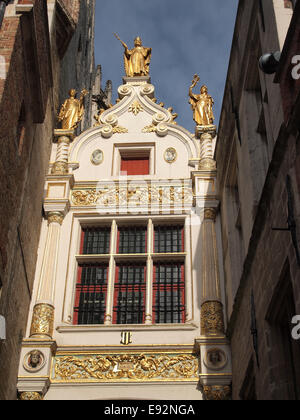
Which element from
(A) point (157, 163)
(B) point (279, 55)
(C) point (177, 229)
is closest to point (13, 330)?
(C) point (177, 229)

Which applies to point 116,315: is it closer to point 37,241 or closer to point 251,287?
point 37,241

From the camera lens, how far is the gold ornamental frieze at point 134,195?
1553cm

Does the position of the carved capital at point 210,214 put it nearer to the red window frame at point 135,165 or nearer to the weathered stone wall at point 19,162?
the red window frame at point 135,165

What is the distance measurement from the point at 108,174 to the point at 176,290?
11.9 feet

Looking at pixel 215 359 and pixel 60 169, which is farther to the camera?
pixel 60 169

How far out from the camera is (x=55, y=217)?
49.7ft

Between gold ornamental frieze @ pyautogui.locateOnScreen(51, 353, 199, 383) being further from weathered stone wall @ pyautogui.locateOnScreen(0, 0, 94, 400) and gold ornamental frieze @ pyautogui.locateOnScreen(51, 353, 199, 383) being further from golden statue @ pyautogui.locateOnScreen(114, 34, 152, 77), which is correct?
golden statue @ pyautogui.locateOnScreen(114, 34, 152, 77)

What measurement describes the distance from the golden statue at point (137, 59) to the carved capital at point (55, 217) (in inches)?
219

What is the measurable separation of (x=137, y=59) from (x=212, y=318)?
345 inches

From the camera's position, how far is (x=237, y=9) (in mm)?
12633

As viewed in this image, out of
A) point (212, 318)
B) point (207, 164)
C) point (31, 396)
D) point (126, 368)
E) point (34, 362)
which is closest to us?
point (31, 396)

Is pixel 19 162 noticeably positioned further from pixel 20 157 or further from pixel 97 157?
pixel 97 157

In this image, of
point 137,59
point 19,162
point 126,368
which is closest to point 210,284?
point 126,368
